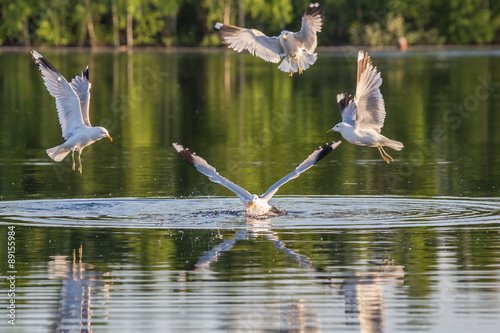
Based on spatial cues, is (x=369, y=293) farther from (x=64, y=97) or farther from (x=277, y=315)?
(x=64, y=97)

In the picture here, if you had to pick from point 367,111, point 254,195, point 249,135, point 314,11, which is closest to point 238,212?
point 254,195

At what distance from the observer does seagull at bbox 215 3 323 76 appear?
59.5ft

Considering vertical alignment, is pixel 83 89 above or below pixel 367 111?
above

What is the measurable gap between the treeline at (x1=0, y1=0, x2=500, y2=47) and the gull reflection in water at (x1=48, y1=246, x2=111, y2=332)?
81.5 meters

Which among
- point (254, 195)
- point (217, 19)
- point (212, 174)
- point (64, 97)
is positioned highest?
point (217, 19)

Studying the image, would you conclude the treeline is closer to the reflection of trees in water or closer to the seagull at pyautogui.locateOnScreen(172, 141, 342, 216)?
the seagull at pyautogui.locateOnScreen(172, 141, 342, 216)

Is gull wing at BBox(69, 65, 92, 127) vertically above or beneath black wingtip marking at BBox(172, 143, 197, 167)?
above

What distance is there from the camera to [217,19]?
96.3 metres

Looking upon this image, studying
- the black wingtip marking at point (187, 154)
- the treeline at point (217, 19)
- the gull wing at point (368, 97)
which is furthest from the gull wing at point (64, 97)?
the treeline at point (217, 19)

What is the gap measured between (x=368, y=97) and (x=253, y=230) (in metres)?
2.84

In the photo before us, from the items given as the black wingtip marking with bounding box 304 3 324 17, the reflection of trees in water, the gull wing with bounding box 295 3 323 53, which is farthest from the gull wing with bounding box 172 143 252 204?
the reflection of trees in water

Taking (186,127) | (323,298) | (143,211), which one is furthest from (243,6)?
(323,298)

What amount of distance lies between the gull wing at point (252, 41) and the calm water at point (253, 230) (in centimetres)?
212

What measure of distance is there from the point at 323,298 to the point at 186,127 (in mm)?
20269
